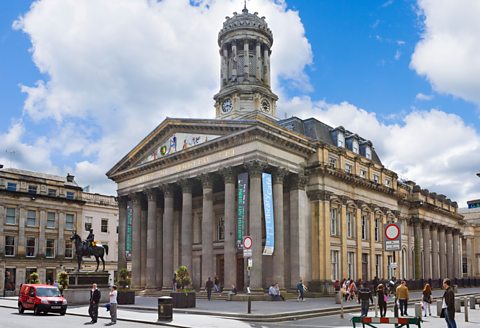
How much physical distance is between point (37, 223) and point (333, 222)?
36.3 m

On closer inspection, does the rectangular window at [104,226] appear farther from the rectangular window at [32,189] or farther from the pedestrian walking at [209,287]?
the pedestrian walking at [209,287]

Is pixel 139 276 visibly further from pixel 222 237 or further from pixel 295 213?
pixel 295 213

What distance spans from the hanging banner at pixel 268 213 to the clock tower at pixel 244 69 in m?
17.1

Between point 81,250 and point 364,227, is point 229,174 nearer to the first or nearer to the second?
point 81,250

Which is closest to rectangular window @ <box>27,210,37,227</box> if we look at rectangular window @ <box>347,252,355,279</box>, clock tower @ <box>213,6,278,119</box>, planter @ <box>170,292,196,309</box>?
clock tower @ <box>213,6,278,119</box>

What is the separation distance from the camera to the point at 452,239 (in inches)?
2911

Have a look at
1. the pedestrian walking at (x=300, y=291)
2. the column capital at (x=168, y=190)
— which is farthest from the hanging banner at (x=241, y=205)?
Result: the column capital at (x=168, y=190)

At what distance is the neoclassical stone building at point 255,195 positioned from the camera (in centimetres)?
4088

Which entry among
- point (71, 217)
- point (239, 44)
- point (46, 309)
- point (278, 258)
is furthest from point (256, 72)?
point (46, 309)

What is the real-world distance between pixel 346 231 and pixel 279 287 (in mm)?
11369

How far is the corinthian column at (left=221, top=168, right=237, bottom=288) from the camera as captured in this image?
40.0 meters

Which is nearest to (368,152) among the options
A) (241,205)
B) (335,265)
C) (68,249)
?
(335,265)

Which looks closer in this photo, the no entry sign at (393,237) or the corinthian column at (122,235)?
the no entry sign at (393,237)

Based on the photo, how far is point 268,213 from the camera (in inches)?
1572
